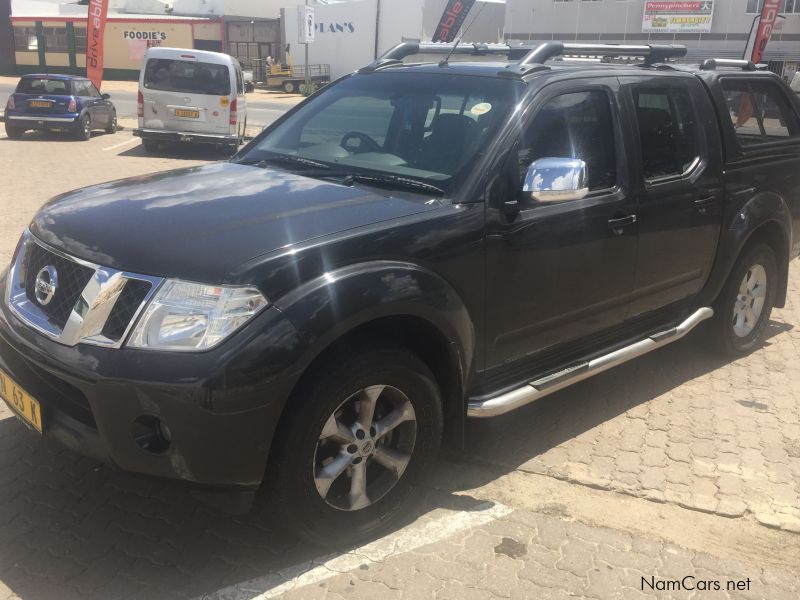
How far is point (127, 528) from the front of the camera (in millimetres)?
3197

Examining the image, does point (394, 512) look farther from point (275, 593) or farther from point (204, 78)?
point (204, 78)

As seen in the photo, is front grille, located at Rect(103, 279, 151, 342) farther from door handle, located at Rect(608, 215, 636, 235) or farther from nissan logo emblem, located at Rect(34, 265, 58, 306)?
door handle, located at Rect(608, 215, 636, 235)

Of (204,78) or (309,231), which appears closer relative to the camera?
(309,231)

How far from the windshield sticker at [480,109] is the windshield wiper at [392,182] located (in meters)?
0.49

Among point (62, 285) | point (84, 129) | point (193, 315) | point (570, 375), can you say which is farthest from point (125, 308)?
point (84, 129)

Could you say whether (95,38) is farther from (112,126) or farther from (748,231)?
(748,231)

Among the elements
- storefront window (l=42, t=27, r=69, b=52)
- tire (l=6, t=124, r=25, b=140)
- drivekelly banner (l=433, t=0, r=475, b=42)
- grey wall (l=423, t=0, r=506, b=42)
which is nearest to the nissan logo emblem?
tire (l=6, t=124, r=25, b=140)

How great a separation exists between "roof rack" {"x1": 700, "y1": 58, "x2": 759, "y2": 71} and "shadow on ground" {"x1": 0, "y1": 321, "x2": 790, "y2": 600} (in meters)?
2.58

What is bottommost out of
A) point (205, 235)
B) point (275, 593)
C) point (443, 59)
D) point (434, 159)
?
point (275, 593)

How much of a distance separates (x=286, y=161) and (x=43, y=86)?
646 inches

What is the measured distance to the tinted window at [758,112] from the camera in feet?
16.0

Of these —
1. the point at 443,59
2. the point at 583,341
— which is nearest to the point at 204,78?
the point at 443,59

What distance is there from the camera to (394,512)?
10.6 feet

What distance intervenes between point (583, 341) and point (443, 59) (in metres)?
1.72
